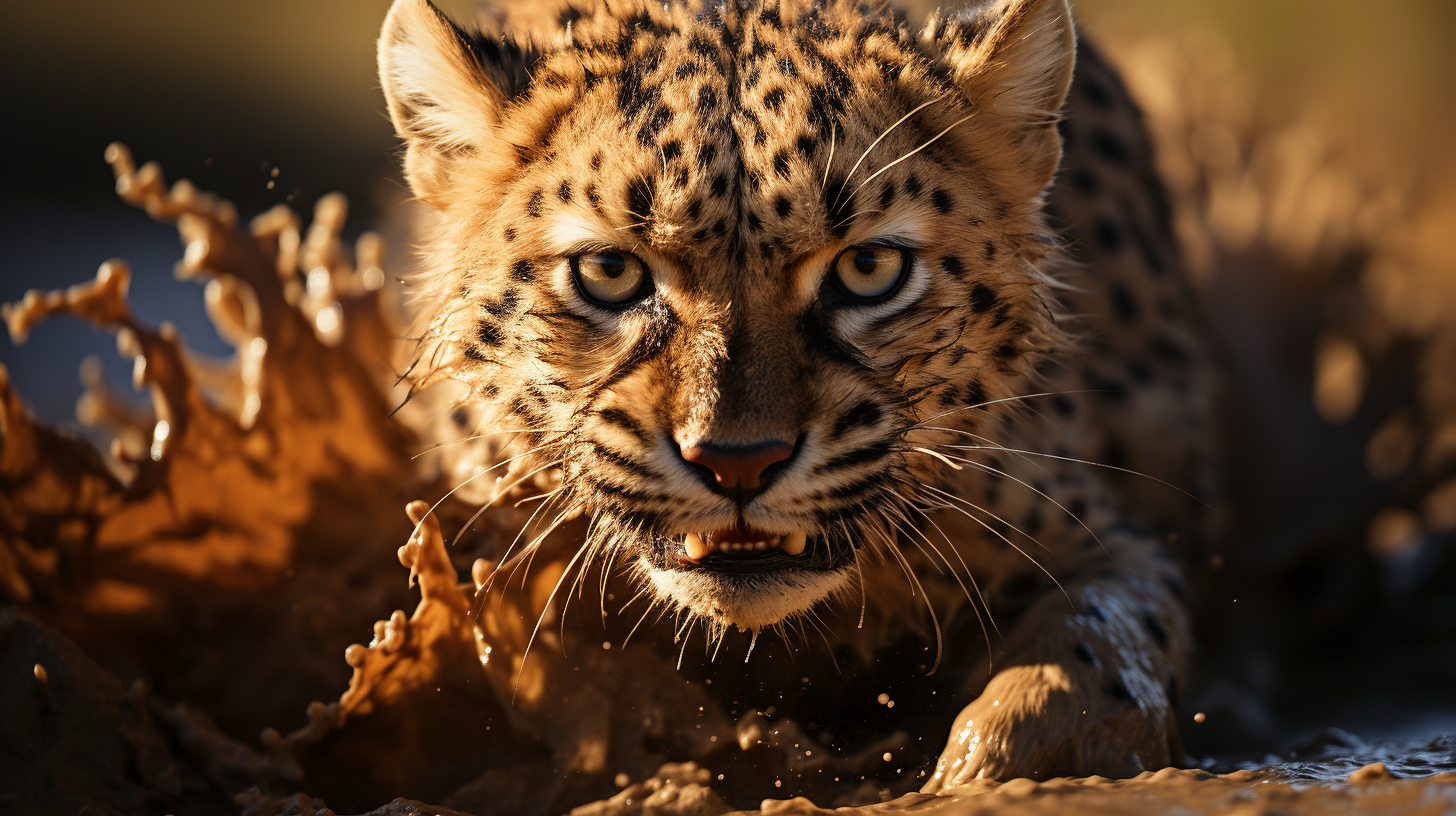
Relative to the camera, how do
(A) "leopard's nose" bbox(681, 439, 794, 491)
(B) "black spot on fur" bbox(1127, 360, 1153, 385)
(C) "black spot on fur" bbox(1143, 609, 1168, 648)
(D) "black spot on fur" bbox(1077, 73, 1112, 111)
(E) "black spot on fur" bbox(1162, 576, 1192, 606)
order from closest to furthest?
(A) "leopard's nose" bbox(681, 439, 794, 491), (C) "black spot on fur" bbox(1143, 609, 1168, 648), (E) "black spot on fur" bbox(1162, 576, 1192, 606), (B) "black spot on fur" bbox(1127, 360, 1153, 385), (D) "black spot on fur" bbox(1077, 73, 1112, 111)

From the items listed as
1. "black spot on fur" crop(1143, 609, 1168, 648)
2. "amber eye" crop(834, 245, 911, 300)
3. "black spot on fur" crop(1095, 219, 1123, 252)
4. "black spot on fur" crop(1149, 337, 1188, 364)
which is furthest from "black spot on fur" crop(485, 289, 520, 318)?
"black spot on fur" crop(1149, 337, 1188, 364)

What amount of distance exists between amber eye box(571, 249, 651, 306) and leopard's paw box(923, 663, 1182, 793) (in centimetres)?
114

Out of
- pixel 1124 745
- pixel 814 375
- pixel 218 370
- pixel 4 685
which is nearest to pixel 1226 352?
pixel 1124 745

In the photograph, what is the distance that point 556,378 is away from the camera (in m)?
2.66

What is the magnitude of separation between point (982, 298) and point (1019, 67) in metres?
0.54

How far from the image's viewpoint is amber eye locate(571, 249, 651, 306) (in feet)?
8.40

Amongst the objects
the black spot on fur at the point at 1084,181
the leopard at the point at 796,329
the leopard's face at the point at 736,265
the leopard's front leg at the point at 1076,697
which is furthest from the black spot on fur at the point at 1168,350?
the leopard's face at the point at 736,265

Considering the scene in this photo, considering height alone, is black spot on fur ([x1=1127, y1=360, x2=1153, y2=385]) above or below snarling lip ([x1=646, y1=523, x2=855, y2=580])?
above

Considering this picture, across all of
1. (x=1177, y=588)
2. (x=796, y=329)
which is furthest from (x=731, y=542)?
(x=1177, y=588)

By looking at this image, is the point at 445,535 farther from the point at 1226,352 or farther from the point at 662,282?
the point at 1226,352

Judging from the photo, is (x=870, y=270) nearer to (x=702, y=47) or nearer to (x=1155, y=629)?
(x=702, y=47)

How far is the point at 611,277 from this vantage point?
8.49 ft

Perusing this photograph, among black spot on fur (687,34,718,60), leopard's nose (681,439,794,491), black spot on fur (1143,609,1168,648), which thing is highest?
black spot on fur (687,34,718,60)

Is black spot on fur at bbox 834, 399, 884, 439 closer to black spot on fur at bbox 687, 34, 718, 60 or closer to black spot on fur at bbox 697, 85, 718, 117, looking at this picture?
black spot on fur at bbox 697, 85, 718, 117
